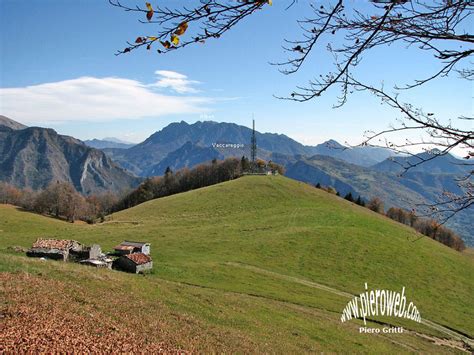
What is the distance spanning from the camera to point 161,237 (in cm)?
5812

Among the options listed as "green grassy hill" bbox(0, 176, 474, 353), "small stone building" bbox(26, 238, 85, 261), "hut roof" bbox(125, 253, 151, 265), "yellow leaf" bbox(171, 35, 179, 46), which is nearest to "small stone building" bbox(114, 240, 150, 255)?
"green grassy hill" bbox(0, 176, 474, 353)

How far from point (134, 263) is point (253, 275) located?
13536 mm

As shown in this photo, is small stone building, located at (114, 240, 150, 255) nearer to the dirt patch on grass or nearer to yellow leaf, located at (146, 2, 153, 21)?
the dirt patch on grass

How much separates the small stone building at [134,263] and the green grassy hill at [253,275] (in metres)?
1.86

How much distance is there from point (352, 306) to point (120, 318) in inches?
1038

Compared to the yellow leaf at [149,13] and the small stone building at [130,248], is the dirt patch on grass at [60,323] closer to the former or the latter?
the yellow leaf at [149,13]

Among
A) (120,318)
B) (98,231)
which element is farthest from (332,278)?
(98,231)

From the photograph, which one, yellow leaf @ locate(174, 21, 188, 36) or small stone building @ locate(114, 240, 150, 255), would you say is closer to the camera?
yellow leaf @ locate(174, 21, 188, 36)

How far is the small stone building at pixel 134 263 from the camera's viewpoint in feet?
120

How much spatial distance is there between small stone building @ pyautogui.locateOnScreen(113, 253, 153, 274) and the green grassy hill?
186cm

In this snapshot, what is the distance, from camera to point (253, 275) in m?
42.5

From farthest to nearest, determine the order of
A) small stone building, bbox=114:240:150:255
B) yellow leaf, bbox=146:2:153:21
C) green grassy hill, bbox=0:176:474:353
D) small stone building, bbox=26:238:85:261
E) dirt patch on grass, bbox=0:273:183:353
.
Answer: small stone building, bbox=114:240:150:255
small stone building, bbox=26:238:85:261
green grassy hill, bbox=0:176:474:353
dirt patch on grass, bbox=0:273:183:353
yellow leaf, bbox=146:2:153:21

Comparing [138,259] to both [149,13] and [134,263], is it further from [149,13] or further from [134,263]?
[149,13]

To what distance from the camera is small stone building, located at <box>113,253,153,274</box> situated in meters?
36.7
